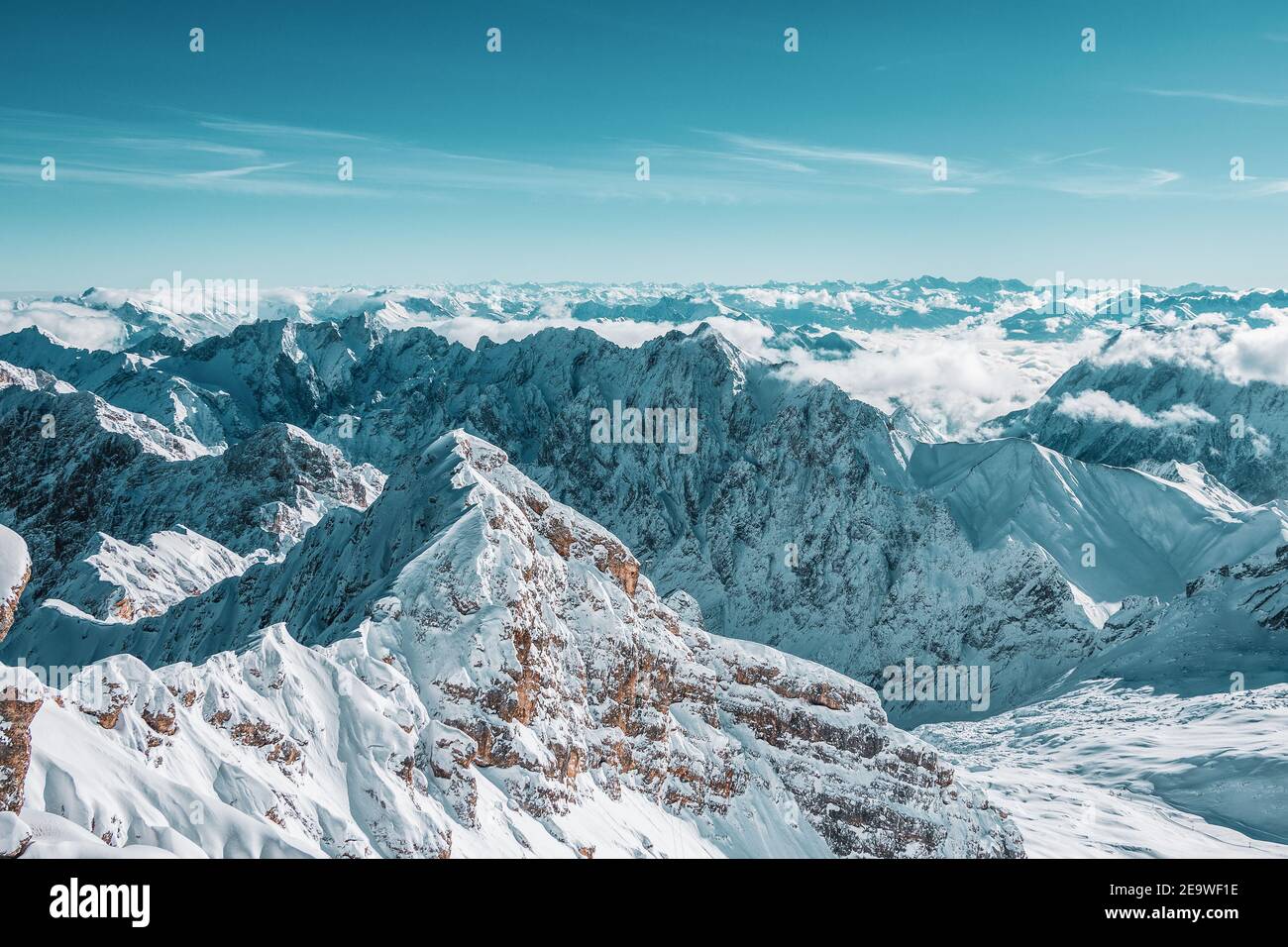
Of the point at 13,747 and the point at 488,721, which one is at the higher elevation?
the point at 13,747

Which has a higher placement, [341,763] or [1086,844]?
[341,763]

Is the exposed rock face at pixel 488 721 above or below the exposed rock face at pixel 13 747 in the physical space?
below

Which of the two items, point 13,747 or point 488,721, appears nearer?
point 13,747

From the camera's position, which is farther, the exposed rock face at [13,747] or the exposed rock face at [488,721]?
the exposed rock face at [488,721]

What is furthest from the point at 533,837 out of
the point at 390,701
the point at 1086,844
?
the point at 1086,844

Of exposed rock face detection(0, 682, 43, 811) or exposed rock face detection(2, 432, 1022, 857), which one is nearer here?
exposed rock face detection(0, 682, 43, 811)

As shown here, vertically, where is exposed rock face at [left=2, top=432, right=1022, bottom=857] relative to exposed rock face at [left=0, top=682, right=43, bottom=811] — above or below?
below
